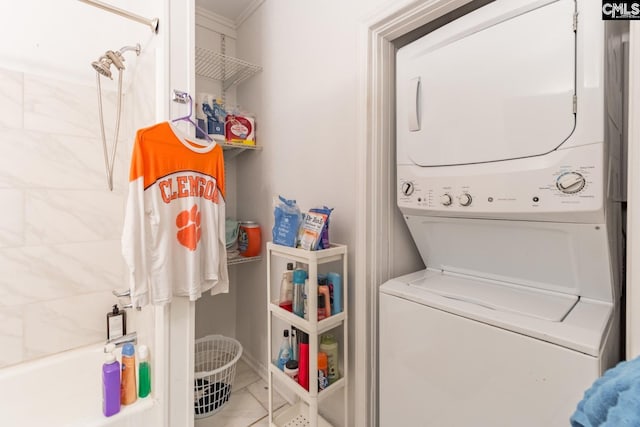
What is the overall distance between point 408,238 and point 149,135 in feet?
3.88

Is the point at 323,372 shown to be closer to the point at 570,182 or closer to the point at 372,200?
the point at 372,200

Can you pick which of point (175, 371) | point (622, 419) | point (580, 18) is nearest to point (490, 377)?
point (622, 419)

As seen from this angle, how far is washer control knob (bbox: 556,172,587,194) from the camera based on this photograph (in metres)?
0.70

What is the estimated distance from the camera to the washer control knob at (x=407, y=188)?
1.07 metres

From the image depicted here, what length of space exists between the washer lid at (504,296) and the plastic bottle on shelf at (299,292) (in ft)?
1.53

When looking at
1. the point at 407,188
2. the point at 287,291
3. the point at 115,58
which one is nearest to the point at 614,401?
the point at 407,188

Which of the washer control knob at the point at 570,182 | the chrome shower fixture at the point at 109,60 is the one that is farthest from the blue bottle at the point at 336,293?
the chrome shower fixture at the point at 109,60

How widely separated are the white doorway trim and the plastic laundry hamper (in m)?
0.75

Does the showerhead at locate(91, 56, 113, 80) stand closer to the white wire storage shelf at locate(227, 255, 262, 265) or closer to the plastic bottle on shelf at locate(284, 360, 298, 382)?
the white wire storage shelf at locate(227, 255, 262, 265)

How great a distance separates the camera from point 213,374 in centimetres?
149

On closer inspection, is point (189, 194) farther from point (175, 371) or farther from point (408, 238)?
point (408, 238)

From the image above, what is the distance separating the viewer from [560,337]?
64 cm

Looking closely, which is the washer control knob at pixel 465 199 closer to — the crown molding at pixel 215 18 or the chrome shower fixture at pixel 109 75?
the chrome shower fixture at pixel 109 75

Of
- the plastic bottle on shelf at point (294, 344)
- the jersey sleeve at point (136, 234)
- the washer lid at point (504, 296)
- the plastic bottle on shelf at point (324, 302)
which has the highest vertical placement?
the jersey sleeve at point (136, 234)
